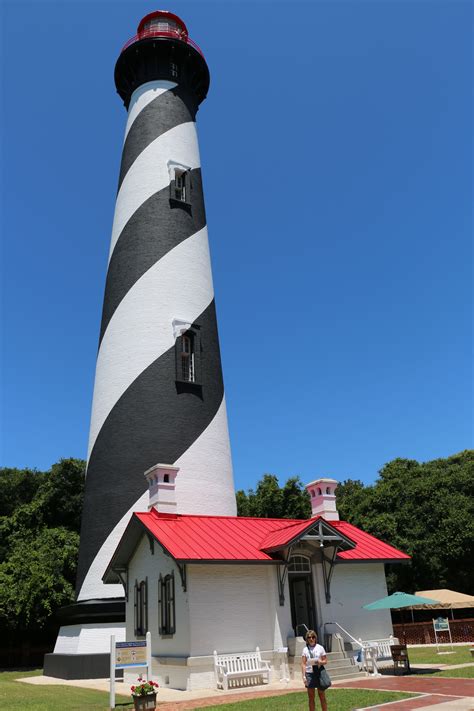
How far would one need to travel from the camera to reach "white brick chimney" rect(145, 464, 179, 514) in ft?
50.3

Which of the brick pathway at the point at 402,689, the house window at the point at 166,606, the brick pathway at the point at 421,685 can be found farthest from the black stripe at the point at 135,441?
the brick pathway at the point at 421,685

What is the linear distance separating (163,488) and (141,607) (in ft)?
9.98

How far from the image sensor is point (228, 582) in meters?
13.8

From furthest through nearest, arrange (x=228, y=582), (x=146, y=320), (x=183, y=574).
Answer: (x=146, y=320), (x=228, y=582), (x=183, y=574)

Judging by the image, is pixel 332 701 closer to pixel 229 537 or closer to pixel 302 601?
pixel 302 601

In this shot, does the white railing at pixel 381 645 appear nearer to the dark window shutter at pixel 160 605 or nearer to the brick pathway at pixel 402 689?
the brick pathway at pixel 402 689

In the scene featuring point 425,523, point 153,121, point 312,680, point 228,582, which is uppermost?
point 153,121

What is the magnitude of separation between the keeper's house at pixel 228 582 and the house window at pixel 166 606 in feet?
0.07

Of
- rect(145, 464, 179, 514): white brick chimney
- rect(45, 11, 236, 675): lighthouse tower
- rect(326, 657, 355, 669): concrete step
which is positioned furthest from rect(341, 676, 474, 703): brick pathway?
rect(45, 11, 236, 675): lighthouse tower

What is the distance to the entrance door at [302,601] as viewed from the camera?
579 inches

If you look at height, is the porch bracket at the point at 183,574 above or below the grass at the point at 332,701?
above

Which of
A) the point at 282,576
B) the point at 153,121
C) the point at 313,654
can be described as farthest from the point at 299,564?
the point at 153,121

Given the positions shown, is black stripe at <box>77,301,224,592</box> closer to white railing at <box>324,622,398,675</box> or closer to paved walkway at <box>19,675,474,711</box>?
paved walkway at <box>19,675,474,711</box>

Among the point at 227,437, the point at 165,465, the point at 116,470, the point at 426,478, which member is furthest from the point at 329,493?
the point at 426,478
